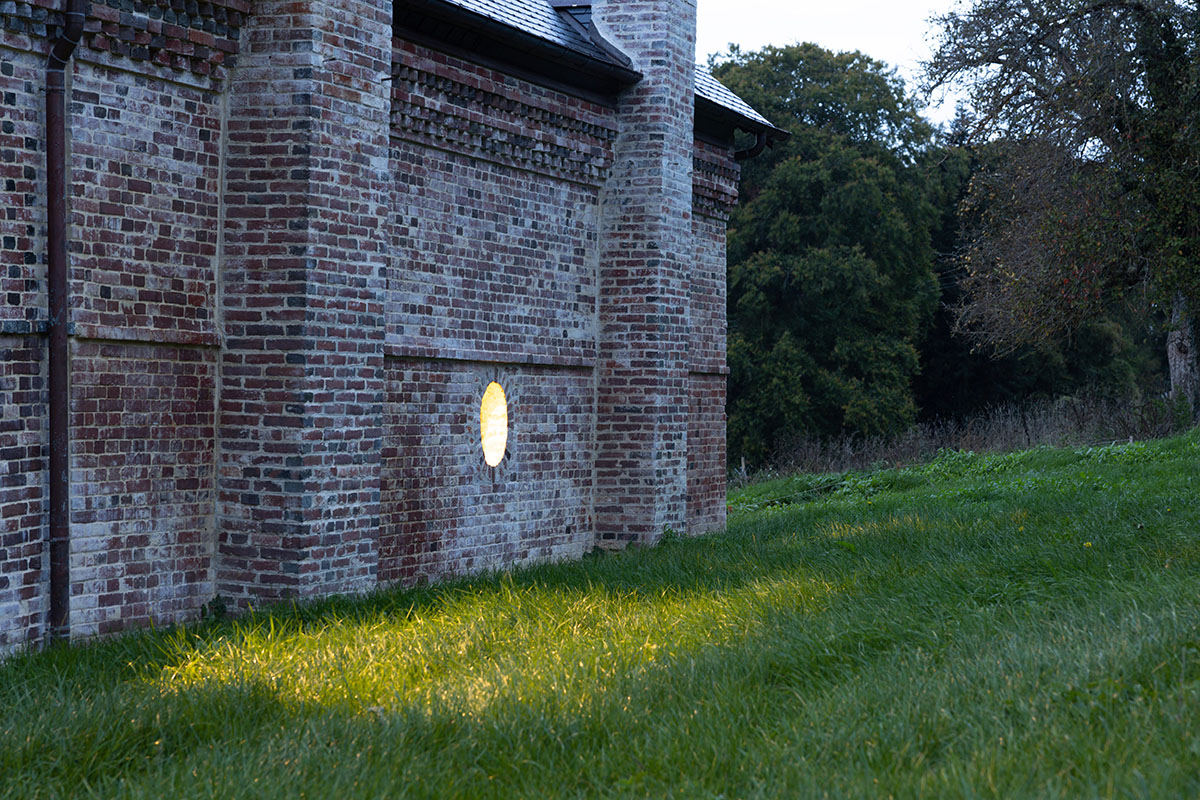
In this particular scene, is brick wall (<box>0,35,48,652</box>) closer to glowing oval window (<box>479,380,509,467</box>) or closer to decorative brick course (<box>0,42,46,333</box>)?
decorative brick course (<box>0,42,46,333</box>)

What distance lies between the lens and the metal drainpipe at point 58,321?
21.5 ft

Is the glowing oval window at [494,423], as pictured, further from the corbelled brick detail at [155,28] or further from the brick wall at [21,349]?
the brick wall at [21,349]

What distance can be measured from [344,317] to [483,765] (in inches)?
160

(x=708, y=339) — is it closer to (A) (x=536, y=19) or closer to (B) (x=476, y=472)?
(A) (x=536, y=19)

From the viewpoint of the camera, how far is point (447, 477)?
31.3 ft

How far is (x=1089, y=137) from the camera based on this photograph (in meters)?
17.6

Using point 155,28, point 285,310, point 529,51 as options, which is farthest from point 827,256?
point 155,28

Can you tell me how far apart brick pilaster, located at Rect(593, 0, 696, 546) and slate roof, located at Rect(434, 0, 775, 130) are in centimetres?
60

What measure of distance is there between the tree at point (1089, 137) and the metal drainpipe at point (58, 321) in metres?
14.6

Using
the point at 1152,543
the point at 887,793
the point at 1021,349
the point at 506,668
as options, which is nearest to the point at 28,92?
the point at 506,668

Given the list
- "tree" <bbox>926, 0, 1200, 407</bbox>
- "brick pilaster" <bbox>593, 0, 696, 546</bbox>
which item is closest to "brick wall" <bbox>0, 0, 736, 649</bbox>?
"brick pilaster" <bbox>593, 0, 696, 546</bbox>

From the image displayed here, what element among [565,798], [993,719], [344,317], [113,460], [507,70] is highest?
[507,70]

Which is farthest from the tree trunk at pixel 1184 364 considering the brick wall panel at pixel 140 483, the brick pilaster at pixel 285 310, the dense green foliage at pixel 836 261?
the brick wall panel at pixel 140 483

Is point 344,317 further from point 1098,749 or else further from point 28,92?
point 1098,749
